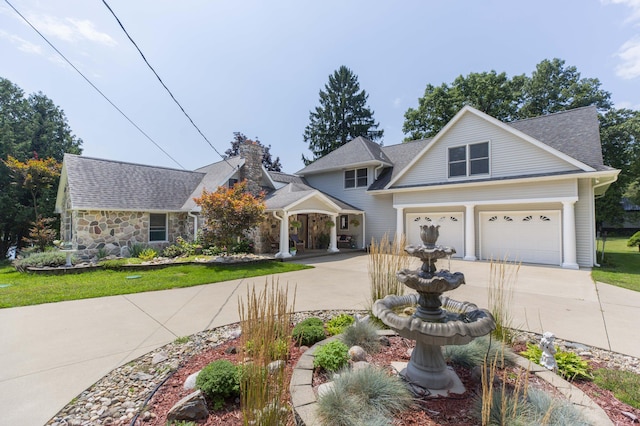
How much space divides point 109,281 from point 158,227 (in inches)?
272

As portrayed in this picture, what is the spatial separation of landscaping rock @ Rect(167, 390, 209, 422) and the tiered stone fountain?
1.77 m

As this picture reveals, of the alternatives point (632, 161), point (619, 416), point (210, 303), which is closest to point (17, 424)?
point (210, 303)

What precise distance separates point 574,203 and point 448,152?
5292mm

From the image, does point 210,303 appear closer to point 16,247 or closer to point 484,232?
point 484,232

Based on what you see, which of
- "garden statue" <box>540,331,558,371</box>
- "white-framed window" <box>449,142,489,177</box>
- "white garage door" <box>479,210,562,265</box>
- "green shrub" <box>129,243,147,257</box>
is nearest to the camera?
"garden statue" <box>540,331,558,371</box>

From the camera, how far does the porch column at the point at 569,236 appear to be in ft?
34.2

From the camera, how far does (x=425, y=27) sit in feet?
34.7

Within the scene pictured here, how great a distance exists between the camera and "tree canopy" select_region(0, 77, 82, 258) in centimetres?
1670

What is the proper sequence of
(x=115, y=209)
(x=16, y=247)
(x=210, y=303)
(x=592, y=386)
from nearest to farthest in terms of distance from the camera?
(x=592, y=386) < (x=210, y=303) < (x=115, y=209) < (x=16, y=247)

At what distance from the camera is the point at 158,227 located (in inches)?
567

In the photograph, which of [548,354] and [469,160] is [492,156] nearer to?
[469,160]

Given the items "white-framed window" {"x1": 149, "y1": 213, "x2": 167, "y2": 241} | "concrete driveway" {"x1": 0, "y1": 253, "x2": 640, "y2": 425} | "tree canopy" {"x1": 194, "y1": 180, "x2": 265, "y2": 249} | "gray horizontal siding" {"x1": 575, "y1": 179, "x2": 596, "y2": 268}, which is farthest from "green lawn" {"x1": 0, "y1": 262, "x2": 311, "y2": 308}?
"gray horizontal siding" {"x1": 575, "y1": 179, "x2": 596, "y2": 268}

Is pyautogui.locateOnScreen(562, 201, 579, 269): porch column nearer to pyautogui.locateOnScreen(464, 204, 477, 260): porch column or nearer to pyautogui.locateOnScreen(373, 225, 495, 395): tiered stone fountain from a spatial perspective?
pyautogui.locateOnScreen(464, 204, 477, 260): porch column

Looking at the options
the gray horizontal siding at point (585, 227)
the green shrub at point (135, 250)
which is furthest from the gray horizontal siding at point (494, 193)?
the green shrub at point (135, 250)
